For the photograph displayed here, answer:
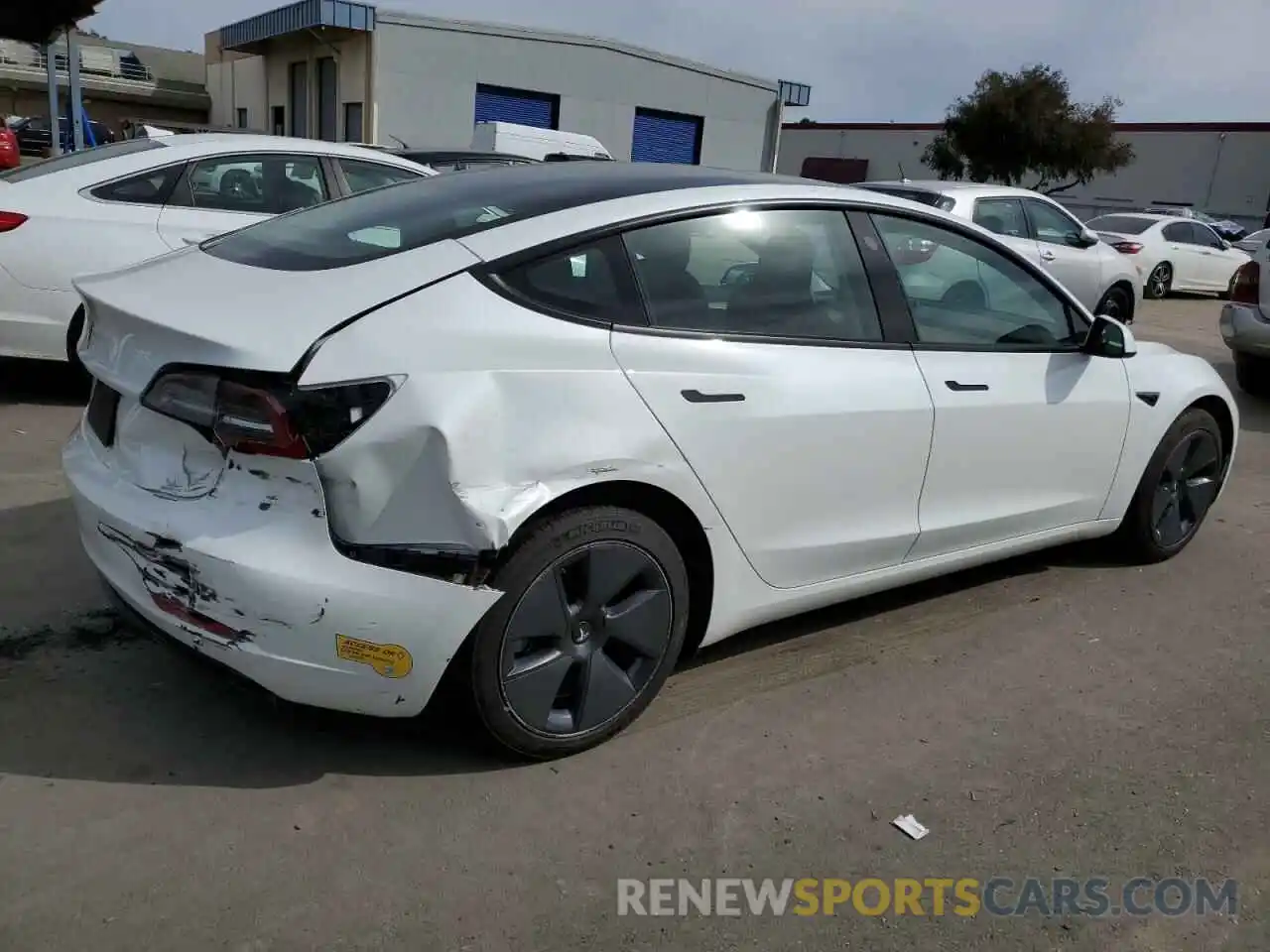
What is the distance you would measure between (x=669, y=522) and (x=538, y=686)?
607mm

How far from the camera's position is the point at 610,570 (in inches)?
118

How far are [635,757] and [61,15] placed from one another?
47.1 feet

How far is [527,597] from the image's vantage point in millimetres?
2850

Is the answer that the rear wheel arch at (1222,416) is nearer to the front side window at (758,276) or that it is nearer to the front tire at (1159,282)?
the front side window at (758,276)

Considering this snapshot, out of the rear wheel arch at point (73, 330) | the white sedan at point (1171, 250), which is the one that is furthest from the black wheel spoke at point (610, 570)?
the white sedan at point (1171, 250)

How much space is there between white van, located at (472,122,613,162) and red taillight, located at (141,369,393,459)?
16.8m

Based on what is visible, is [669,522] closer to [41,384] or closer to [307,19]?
[41,384]

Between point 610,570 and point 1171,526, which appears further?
point 1171,526

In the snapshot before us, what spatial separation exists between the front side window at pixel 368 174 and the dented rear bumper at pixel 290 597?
4760mm

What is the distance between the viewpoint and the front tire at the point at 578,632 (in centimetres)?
283

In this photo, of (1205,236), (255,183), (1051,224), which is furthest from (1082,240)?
(1205,236)

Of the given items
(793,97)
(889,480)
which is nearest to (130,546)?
(889,480)

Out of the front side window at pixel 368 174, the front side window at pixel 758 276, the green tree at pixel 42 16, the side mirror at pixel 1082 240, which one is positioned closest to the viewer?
the front side window at pixel 758 276

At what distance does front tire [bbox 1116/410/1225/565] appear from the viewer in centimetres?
483
